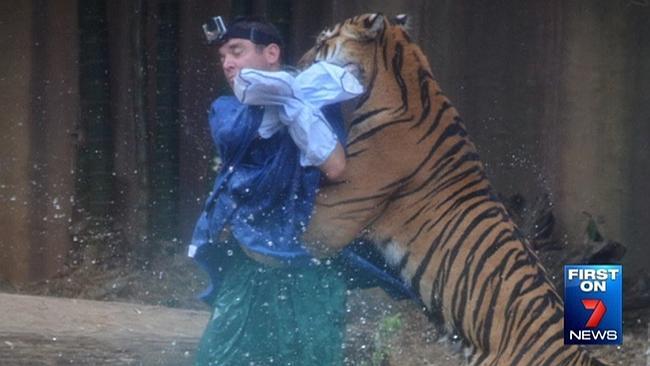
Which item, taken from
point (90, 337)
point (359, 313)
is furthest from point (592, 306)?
point (90, 337)

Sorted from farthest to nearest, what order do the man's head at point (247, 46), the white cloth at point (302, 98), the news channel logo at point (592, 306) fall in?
1. the news channel logo at point (592, 306)
2. the man's head at point (247, 46)
3. the white cloth at point (302, 98)

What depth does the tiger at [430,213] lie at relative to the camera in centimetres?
419

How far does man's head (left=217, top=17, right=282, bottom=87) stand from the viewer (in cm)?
415

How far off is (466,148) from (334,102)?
0.49m

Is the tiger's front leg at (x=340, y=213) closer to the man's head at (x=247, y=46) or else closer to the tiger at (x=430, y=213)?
the tiger at (x=430, y=213)

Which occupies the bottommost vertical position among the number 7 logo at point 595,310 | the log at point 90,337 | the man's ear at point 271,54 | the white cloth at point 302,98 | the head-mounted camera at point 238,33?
the log at point 90,337

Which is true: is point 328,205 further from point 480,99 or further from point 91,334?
point 480,99

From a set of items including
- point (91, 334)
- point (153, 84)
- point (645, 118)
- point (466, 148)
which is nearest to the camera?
point (466, 148)

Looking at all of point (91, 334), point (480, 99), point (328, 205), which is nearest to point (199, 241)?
point (328, 205)

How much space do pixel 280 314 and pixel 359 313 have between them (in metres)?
1.24

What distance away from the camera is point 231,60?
416 cm

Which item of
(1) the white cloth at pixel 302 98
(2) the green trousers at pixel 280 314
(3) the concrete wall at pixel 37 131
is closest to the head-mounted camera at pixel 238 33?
(1) the white cloth at pixel 302 98

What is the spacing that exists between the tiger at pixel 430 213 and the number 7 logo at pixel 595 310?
0.35 feet

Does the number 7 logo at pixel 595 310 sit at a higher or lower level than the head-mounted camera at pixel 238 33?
lower
